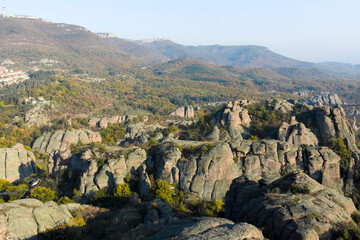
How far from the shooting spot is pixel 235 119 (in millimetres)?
53344

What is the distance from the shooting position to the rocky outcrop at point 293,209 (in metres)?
14.8

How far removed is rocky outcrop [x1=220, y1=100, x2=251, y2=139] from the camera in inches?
2053

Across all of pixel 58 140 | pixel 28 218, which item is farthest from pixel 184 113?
pixel 28 218

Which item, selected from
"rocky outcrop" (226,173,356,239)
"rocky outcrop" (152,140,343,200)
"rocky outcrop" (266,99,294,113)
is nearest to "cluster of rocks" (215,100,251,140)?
"rocky outcrop" (266,99,294,113)

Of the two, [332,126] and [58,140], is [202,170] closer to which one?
[332,126]

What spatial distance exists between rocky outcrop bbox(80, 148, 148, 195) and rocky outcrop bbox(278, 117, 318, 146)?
2472 centimetres

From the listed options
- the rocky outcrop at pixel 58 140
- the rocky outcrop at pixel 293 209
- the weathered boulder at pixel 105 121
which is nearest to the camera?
the rocky outcrop at pixel 293 209

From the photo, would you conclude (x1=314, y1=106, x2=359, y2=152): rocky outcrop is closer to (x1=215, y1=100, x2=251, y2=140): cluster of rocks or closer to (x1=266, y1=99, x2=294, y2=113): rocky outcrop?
(x1=266, y1=99, x2=294, y2=113): rocky outcrop

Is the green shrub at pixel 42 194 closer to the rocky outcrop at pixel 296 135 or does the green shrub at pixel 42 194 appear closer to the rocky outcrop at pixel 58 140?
the rocky outcrop at pixel 58 140

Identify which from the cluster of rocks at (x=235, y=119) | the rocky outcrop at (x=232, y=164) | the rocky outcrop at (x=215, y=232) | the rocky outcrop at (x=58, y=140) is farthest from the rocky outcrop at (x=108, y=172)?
the rocky outcrop at (x=58, y=140)

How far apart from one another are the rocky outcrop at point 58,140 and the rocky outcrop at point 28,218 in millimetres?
41370

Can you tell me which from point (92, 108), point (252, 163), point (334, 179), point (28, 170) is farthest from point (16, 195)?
point (92, 108)

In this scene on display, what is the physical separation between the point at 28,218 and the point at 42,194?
14.2 metres

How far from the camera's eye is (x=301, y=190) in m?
19.0
